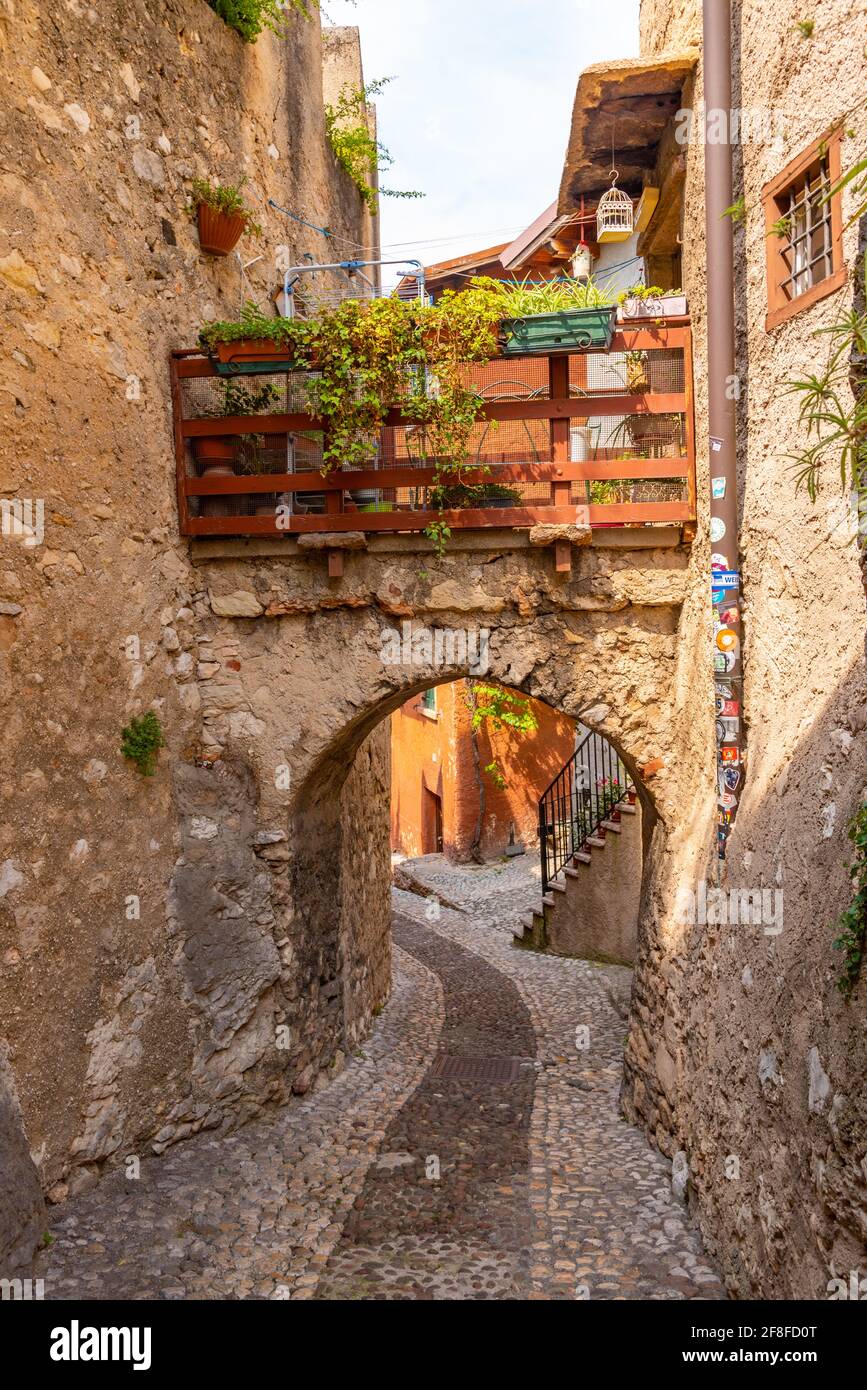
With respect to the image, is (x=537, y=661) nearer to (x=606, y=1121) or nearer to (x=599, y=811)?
(x=606, y=1121)

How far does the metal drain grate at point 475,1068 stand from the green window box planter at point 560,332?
499 cm

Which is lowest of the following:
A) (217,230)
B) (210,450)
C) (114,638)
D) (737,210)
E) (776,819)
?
(776,819)

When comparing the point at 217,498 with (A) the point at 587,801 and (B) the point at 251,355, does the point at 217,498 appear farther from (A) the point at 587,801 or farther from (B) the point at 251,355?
(A) the point at 587,801

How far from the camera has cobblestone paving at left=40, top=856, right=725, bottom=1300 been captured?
4.36 metres

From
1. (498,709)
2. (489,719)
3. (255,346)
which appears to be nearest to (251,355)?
(255,346)

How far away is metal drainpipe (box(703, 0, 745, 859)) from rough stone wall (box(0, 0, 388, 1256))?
267 centimetres

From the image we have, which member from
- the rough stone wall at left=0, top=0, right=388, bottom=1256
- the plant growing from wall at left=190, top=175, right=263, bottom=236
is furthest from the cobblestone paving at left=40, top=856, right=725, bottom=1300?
the plant growing from wall at left=190, top=175, right=263, bottom=236

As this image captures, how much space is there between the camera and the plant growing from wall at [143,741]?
5.31 meters

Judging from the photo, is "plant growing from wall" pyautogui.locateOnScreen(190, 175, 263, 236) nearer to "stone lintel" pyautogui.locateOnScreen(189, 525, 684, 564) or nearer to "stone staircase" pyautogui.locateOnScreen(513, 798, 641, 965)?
"stone lintel" pyautogui.locateOnScreen(189, 525, 684, 564)

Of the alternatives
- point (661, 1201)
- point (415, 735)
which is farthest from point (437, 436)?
point (415, 735)

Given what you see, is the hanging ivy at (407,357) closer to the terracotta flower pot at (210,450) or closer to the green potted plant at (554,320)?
the green potted plant at (554,320)

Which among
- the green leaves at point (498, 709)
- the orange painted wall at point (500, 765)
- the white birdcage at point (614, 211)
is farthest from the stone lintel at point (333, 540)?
the orange painted wall at point (500, 765)

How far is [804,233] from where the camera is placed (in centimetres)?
427

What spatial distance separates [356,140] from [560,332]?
498 centimetres
